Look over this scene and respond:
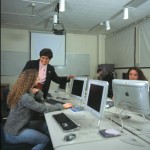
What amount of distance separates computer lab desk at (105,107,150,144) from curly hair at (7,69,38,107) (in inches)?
37.6

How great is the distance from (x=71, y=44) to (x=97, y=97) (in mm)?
5203

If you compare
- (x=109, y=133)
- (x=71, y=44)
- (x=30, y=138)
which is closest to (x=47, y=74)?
(x=30, y=138)

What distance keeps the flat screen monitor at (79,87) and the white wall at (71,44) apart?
376 centimetres


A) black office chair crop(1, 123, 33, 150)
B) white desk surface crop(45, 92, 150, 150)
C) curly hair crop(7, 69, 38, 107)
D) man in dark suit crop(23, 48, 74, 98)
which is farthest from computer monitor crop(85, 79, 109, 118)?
man in dark suit crop(23, 48, 74, 98)

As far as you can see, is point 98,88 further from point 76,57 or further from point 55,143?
point 76,57

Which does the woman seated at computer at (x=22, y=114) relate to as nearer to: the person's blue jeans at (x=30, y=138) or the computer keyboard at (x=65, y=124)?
the person's blue jeans at (x=30, y=138)

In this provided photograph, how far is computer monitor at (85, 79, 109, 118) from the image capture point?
5.27 ft

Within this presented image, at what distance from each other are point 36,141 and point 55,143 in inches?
26.4

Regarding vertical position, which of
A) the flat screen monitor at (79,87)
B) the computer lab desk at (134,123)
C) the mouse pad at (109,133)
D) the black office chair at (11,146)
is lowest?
the black office chair at (11,146)

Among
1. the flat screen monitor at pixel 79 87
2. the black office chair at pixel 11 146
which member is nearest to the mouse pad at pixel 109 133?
the black office chair at pixel 11 146

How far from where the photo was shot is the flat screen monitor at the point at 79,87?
2541 mm

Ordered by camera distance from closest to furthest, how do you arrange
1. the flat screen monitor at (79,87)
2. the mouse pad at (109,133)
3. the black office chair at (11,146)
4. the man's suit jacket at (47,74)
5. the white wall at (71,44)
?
1. the mouse pad at (109,133)
2. the black office chair at (11,146)
3. the flat screen monitor at (79,87)
4. the man's suit jacket at (47,74)
5. the white wall at (71,44)

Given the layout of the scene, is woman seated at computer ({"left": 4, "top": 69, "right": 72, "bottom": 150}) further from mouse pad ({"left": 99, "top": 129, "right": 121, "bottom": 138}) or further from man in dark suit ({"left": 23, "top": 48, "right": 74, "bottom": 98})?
man in dark suit ({"left": 23, "top": 48, "right": 74, "bottom": 98})

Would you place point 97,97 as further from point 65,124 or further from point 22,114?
point 22,114
